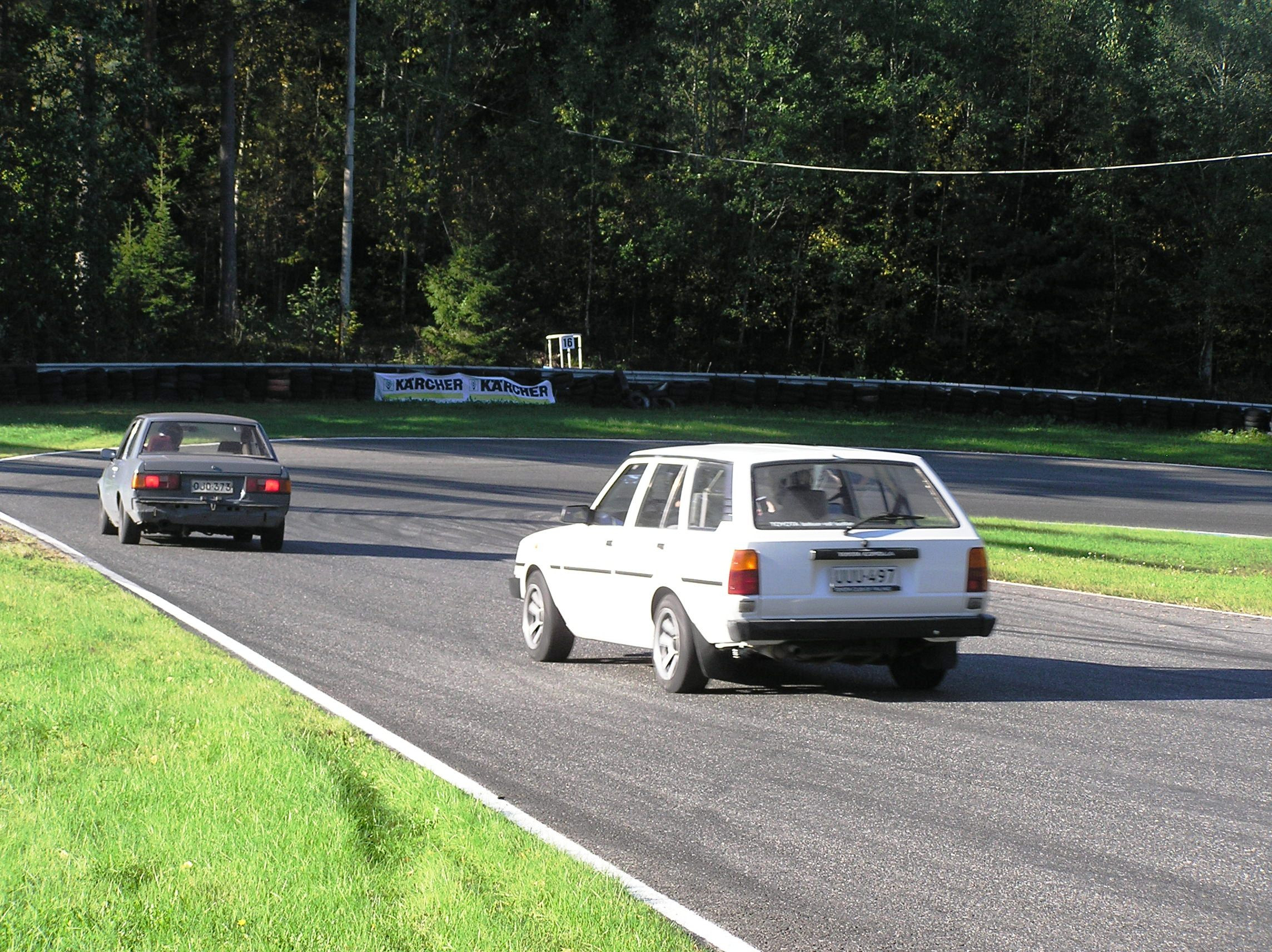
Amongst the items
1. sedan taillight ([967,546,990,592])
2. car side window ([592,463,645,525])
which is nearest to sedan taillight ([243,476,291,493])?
car side window ([592,463,645,525])

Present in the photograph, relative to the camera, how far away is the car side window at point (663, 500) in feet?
30.5

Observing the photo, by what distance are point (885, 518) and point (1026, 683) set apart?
1650mm

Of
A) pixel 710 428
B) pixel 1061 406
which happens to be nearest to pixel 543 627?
pixel 710 428

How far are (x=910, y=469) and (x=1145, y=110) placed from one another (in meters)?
53.4

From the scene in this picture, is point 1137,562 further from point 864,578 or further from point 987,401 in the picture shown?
point 987,401

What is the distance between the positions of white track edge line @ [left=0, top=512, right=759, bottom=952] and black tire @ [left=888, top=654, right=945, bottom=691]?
3.41 metres

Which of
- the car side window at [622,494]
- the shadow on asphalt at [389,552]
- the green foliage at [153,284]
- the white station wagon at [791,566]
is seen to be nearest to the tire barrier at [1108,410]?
the green foliage at [153,284]

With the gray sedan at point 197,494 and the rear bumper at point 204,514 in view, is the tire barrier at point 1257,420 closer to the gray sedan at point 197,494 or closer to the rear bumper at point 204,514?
the gray sedan at point 197,494

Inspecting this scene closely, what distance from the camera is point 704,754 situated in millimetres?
7215

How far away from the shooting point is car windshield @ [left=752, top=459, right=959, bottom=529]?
8.82 m

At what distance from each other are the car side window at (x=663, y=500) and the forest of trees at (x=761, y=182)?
43.5 m

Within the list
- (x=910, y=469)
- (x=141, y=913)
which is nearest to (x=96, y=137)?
(x=910, y=469)

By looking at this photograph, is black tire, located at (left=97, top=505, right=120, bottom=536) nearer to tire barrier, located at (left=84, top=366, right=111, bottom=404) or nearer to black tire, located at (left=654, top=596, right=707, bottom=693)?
black tire, located at (left=654, top=596, right=707, bottom=693)

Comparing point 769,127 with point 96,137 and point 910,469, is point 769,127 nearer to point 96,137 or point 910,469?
point 96,137
